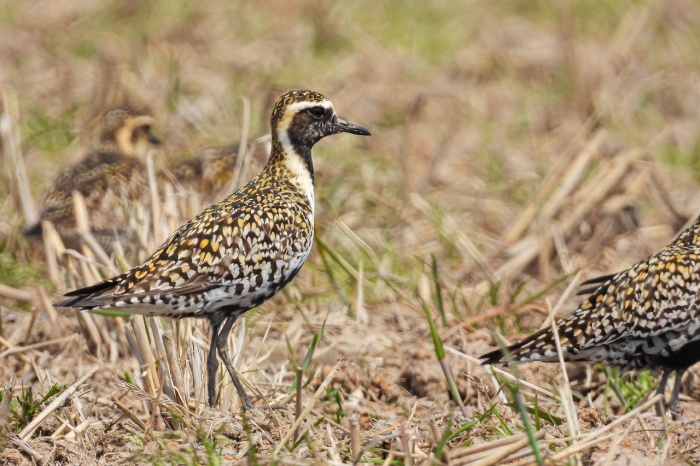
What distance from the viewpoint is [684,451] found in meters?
5.21

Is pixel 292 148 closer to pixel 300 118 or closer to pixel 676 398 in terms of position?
pixel 300 118

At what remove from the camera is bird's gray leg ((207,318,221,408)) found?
19.0ft

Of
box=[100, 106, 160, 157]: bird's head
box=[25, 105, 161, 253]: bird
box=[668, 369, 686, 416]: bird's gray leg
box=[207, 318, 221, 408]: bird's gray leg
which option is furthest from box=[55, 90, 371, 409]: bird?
box=[100, 106, 160, 157]: bird's head

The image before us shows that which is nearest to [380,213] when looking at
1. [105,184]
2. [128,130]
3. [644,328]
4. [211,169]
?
[211,169]

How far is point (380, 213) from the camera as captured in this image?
9453mm

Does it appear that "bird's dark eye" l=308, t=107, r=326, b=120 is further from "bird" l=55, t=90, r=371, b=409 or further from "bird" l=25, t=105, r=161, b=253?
"bird" l=25, t=105, r=161, b=253

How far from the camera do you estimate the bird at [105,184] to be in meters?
7.93

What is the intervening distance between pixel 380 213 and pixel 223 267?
372 cm

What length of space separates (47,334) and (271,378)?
5.22ft

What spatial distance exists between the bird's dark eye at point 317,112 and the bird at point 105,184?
1786 mm

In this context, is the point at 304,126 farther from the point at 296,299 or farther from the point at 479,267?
the point at 479,267

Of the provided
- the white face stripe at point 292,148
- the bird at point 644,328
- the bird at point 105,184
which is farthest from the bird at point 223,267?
the bird at point 105,184

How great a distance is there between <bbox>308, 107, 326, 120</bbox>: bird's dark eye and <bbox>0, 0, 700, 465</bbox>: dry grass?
1.78ft

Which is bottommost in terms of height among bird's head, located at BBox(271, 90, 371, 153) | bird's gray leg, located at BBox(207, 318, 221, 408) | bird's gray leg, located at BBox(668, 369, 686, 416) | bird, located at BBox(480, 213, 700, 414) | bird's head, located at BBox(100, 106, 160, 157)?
bird's gray leg, located at BBox(668, 369, 686, 416)
